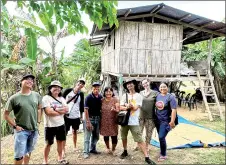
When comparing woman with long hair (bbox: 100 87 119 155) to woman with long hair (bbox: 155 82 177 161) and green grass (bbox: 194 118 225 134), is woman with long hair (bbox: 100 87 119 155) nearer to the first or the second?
woman with long hair (bbox: 155 82 177 161)

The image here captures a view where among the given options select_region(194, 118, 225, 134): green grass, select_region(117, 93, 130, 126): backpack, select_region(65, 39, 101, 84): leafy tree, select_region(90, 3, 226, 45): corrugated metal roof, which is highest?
select_region(90, 3, 226, 45): corrugated metal roof

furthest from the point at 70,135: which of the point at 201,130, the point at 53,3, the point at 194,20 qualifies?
the point at 194,20

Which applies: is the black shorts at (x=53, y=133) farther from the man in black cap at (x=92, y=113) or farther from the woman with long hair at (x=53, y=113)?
the man in black cap at (x=92, y=113)

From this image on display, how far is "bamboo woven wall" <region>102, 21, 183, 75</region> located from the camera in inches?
413

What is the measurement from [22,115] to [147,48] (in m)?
7.67

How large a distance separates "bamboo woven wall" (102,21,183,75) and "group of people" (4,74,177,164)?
5.23m

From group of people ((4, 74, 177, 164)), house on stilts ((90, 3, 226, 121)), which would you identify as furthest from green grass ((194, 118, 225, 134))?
group of people ((4, 74, 177, 164))

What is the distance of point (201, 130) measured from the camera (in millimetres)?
8102

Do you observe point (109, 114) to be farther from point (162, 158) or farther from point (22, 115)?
point (22, 115)

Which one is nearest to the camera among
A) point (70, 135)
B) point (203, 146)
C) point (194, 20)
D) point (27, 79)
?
point (27, 79)

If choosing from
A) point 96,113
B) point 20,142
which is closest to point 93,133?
point 96,113

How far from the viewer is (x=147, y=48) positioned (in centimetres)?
1073

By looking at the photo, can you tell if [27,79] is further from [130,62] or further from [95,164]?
[130,62]

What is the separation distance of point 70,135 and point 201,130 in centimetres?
431
